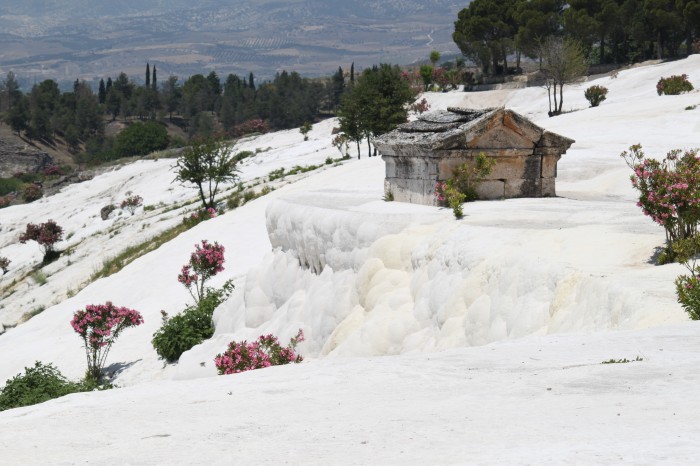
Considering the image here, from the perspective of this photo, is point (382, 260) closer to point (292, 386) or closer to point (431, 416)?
point (292, 386)

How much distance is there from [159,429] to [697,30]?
78414mm

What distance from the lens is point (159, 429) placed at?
6.48m

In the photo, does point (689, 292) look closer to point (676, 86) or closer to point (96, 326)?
point (96, 326)

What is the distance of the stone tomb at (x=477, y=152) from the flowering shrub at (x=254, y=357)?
4599mm

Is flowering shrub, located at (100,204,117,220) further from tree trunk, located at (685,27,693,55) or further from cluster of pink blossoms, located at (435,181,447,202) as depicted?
tree trunk, located at (685,27,693,55)

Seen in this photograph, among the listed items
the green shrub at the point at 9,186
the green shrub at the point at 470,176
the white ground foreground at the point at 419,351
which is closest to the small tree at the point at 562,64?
the white ground foreground at the point at 419,351

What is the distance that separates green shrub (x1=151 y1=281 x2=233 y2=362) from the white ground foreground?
0.64 m

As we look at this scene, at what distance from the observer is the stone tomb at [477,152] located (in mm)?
17703

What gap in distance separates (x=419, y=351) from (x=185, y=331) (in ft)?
30.4

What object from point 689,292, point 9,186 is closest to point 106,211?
point 689,292

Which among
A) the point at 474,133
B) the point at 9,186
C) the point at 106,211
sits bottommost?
the point at 9,186

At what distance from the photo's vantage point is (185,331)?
20.4 metres

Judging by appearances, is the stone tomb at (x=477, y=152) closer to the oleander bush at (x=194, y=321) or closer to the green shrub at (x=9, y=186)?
the oleander bush at (x=194, y=321)

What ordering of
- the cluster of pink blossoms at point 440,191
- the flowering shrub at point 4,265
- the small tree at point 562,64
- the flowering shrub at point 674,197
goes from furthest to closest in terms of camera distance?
the small tree at point 562,64
the flowering shrub at point 4,265
the cluster of pink blossoms at point 440,191
the flowering shrub at point 674,197
